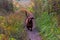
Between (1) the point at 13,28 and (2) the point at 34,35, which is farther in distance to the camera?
(2) the point at 34,35

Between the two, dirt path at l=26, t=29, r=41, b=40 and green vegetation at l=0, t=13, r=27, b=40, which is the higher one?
green vegetation at l=0, t=13, r=27, b=40

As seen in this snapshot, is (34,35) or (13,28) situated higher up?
(13,28)

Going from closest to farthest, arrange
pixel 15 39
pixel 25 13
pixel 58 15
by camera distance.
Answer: pixel 15 39 → pixel 58 15 → pixel 25 13

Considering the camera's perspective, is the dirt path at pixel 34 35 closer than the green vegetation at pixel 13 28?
No

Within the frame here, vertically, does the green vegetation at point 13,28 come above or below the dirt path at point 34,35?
above

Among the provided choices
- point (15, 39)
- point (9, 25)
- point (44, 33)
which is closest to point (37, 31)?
point (44, 33)

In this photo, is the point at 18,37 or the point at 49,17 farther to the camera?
the point at 49,17

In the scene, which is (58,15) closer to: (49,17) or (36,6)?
(49,17)

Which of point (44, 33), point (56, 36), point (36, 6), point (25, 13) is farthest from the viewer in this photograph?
point (36, 6)

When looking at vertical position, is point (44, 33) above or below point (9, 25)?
below

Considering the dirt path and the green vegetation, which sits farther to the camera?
the dirt path

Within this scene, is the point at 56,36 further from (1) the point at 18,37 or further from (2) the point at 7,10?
(2) the point at 7,10

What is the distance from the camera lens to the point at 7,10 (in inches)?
532

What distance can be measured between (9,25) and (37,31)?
7.70 ft
